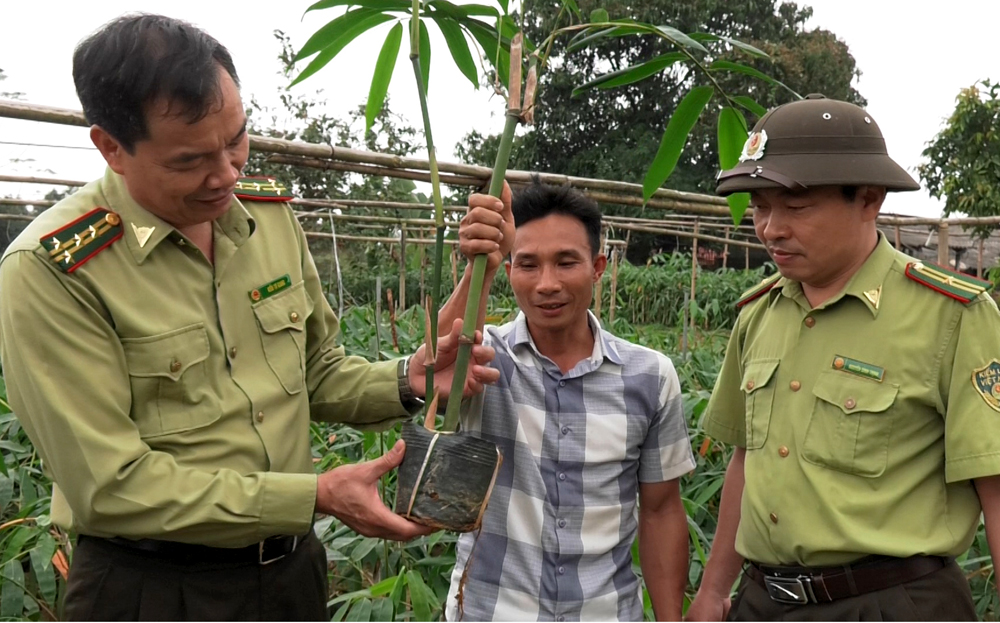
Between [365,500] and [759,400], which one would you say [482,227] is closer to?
[365,500]

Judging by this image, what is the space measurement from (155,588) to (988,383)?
142 centimetres

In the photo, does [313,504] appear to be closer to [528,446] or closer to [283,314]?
[283,314]

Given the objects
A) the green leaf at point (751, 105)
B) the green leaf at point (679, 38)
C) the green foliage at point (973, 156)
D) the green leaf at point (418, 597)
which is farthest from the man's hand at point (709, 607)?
the green foliage at point (973, 156)

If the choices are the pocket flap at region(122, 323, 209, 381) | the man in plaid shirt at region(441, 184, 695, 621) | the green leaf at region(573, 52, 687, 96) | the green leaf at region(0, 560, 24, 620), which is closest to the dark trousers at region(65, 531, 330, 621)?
the pocket flap at region(122, 323, 209, 381)

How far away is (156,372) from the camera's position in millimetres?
1408

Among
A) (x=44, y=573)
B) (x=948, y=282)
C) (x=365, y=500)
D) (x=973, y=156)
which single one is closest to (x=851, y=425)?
(x=948, y=282)

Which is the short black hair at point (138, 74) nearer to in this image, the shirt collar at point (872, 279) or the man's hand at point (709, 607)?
the shirt collar at point (872, 279)

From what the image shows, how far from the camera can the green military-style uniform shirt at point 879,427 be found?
5.09ft

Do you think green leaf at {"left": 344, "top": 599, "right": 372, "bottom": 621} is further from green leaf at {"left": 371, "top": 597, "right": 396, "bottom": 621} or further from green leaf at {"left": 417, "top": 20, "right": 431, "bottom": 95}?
green leaf at {"left": 417, "top": 20, "right": 431, "bottom": 95}

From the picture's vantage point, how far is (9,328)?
133cm

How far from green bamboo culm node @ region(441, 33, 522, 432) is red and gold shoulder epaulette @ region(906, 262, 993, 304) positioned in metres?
0.80

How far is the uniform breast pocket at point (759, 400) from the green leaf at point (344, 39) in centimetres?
98

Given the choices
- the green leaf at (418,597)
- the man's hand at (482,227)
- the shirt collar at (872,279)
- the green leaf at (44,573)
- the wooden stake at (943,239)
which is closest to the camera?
the man's hand at (482,227)

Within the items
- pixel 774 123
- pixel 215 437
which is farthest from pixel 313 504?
pixel 774 123
